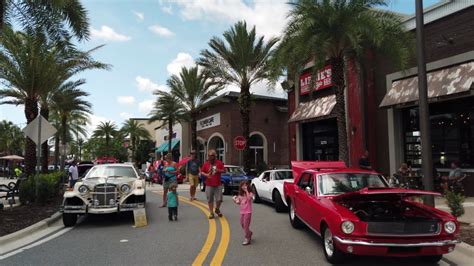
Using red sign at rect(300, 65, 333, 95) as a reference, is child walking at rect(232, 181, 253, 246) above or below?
below

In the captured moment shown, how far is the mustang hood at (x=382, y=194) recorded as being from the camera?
642 centimetres

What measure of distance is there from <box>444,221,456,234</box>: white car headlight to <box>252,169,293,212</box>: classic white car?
6.65m

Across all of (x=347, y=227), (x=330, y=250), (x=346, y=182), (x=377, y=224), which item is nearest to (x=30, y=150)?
(x=346, y=182)

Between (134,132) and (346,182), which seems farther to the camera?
(134,132)

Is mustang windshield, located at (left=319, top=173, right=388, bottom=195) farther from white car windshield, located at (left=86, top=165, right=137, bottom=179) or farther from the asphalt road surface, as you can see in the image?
white car windshield, located at (left=86, top=165, right=137, bottom=179)

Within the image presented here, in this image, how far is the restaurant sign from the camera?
39122 millimetres

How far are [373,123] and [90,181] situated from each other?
14.3m

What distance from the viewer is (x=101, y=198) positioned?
1057cm

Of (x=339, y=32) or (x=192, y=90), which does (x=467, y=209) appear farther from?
(x=192, y=90)

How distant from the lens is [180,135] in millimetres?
48000

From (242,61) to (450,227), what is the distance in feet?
67.4

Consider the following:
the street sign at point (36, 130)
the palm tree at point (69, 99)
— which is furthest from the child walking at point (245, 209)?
the palm tree at point (69, 99)

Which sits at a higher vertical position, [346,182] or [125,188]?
[346,182]

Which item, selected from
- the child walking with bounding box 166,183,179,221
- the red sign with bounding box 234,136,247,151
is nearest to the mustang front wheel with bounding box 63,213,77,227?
the child walking with bounding box 166,183,179,221
